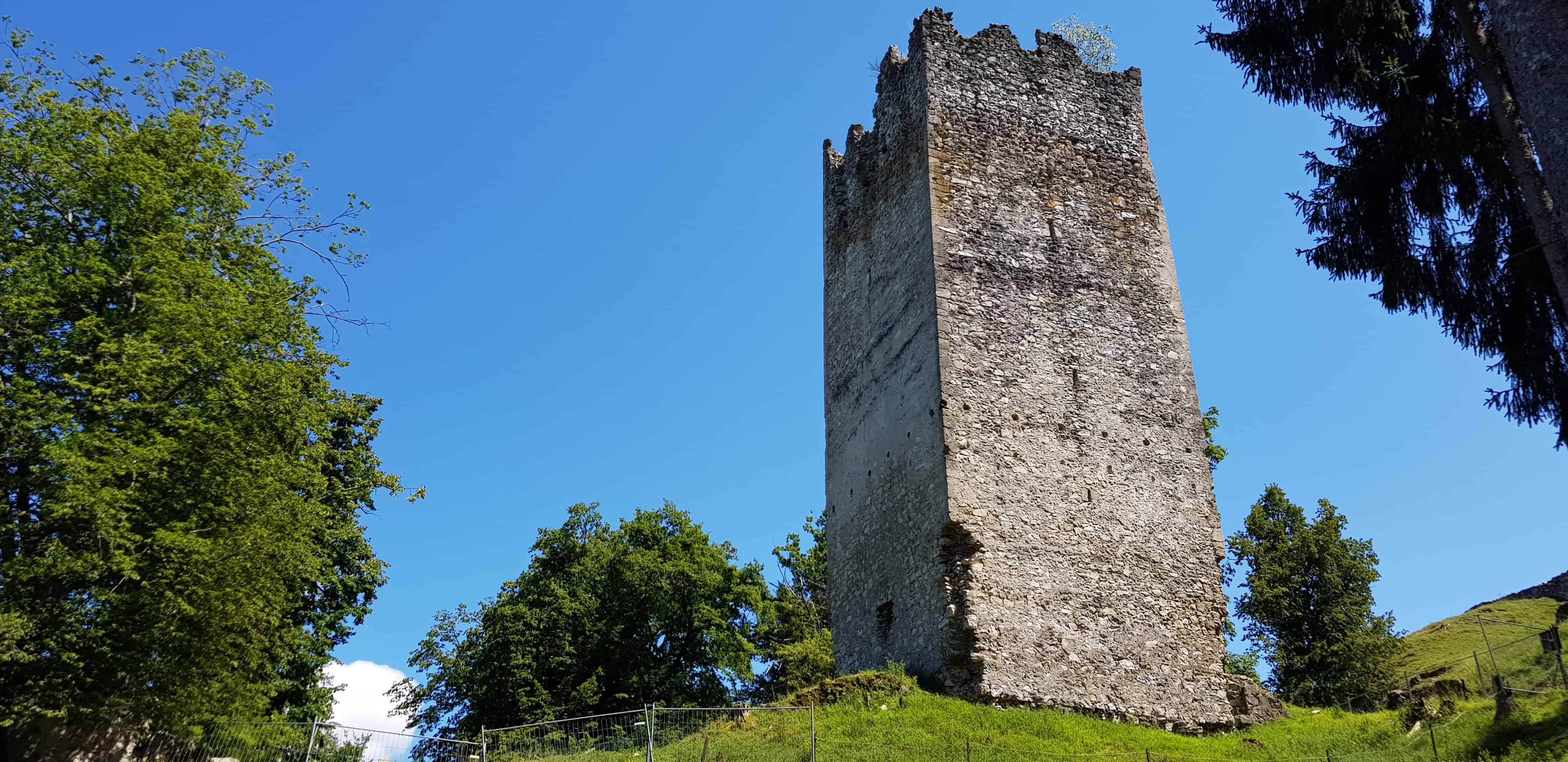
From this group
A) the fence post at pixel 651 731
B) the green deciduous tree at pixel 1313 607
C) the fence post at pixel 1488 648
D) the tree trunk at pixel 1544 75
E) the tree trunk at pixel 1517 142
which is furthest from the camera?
the green deciduous tree at pixel 1313 607

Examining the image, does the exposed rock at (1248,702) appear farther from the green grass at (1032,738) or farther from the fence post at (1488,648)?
the fence post at (1488,648)

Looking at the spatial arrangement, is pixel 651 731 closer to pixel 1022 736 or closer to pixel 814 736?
pixel 814 736

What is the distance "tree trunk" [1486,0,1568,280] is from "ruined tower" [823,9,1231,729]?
638 centimetres

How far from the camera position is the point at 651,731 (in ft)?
38.2

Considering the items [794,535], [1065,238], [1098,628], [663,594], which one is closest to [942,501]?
[1098,628]

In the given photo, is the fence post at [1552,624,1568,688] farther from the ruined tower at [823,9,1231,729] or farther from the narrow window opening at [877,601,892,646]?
the narrow window opening at [877,601,892,646]

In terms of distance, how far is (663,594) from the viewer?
961 inches

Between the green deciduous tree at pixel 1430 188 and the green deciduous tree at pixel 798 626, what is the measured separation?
13187mm

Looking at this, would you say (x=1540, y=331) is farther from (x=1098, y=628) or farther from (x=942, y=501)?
(x=942, y=501)

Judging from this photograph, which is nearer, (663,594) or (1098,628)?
(1098,628)

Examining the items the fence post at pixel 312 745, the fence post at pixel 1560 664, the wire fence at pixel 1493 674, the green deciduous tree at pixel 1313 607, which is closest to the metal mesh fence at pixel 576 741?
the fence post at pixel 312 745

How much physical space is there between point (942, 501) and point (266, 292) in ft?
30.0

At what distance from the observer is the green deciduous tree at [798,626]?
77.0ft

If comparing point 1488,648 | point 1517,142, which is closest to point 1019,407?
point 1517,142
